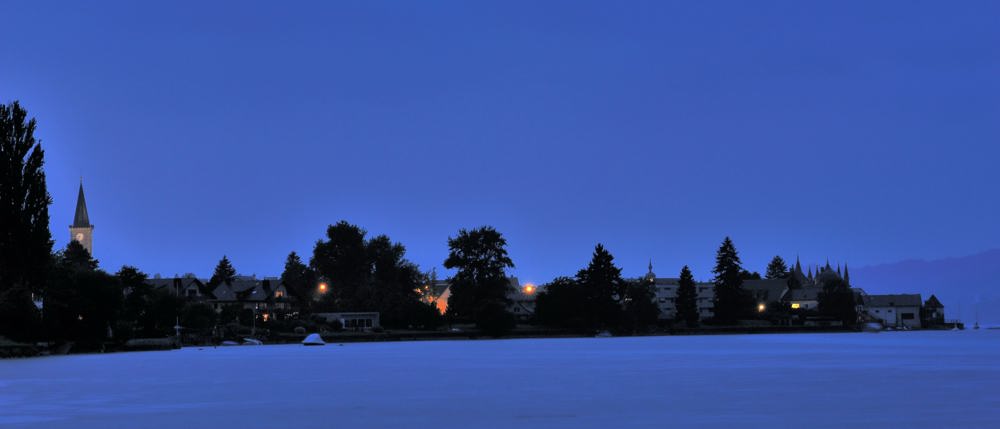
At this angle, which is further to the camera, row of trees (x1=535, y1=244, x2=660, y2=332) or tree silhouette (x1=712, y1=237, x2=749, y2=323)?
tree silhouette (x1=712, y1=237, x2=749, y2=323)

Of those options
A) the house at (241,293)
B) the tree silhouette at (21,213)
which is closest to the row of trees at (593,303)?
the house at (241,293)

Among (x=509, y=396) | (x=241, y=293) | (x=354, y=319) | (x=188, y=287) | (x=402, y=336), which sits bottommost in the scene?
(x=509, y=396)

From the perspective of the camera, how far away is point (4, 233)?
64500 millimetres

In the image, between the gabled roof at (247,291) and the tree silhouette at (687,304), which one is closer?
the gabled roof at (247,291)

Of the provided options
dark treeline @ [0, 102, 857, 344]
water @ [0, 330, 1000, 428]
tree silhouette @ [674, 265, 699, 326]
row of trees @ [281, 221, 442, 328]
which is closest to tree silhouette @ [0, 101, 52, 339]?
dark treeline @ [0, 102, 857, 344]

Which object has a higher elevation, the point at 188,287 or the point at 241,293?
the point at 188,287

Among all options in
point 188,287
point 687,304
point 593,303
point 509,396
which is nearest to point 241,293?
point 188,287

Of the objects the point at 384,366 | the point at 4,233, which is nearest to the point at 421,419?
the point at 384,366

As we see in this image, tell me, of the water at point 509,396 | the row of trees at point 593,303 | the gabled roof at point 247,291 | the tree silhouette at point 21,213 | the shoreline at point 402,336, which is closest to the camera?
the water at point 509,396

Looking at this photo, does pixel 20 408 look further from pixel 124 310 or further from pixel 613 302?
pixel 613 302

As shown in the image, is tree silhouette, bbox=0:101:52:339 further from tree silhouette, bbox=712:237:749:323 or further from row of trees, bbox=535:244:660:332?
tree silhouette, bbox=712:237:749:323

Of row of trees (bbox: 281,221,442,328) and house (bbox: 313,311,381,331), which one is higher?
row of trees (bbox: 281,221,442,328)

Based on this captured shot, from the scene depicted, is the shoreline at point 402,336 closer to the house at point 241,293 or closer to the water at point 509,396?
the water at point 509,396

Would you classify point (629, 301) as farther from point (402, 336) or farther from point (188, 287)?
point (188, 287)
